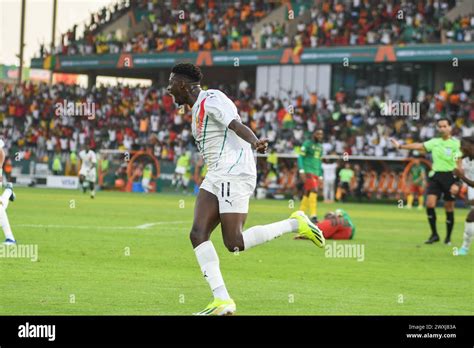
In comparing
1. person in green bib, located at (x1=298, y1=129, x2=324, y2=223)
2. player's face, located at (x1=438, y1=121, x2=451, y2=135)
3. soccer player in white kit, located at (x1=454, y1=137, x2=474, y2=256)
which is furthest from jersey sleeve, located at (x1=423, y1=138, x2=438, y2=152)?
person in green bib, located at (x1=298, y1=129, x2=324, y2=223)

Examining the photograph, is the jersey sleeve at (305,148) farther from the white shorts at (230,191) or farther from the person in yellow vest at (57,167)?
the person in yellow vest at (57,167)

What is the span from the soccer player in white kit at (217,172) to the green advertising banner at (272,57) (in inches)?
1549

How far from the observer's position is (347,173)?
147 ft

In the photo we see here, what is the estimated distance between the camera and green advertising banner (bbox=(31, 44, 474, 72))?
164 ft

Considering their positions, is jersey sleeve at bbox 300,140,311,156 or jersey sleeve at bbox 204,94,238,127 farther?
jersey sleeve at bbox 300,140,311,156

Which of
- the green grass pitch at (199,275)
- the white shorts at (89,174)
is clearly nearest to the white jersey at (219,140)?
the green grass pitch at (199,275)

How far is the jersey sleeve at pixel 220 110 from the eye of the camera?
10.4 m

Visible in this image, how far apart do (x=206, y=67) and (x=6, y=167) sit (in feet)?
46.0

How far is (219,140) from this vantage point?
1063cm

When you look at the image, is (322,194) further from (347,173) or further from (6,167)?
(6,167)

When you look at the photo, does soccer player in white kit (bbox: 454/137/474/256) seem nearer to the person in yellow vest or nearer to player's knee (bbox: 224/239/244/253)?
player's knee (bbox: 224/239/244/253)

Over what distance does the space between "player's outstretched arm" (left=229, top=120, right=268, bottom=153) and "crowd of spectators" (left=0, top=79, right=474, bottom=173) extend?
114 ft
